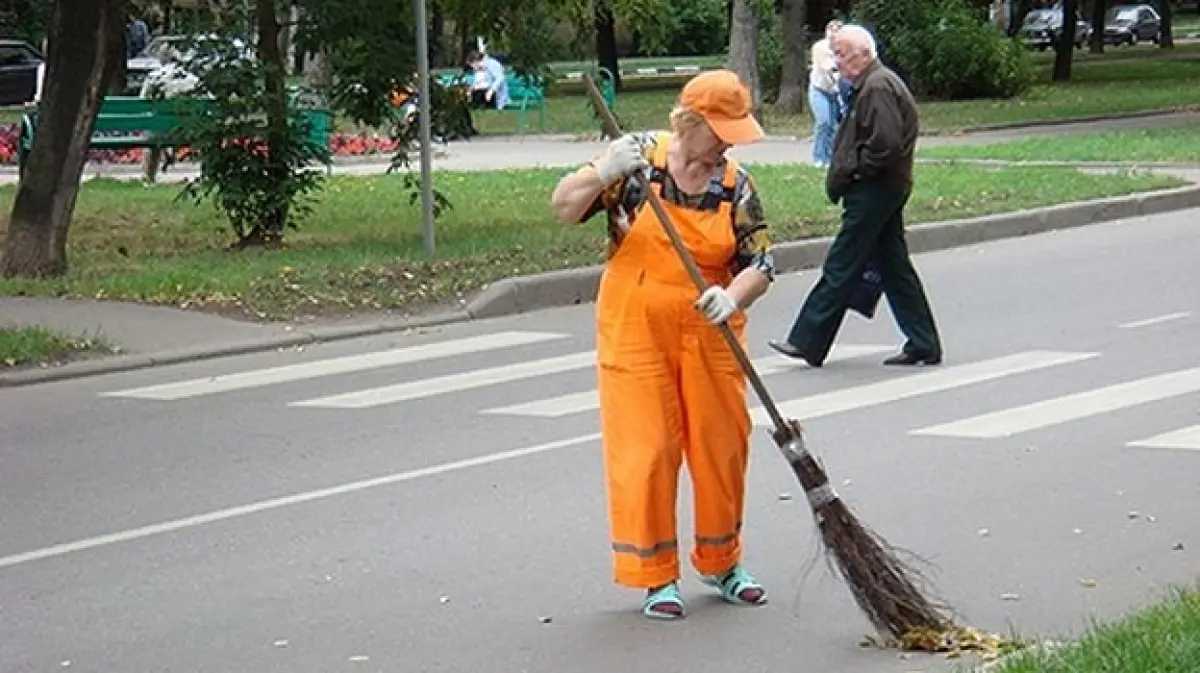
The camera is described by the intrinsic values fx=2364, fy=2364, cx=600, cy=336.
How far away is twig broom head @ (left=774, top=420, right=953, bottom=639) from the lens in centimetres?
676

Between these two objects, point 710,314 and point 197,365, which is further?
point 197,365

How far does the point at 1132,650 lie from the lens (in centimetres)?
590

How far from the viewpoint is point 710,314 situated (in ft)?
22.6

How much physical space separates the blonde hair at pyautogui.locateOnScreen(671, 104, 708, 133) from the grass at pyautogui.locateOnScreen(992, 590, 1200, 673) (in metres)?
1.87

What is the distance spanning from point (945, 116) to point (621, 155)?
1180 inches

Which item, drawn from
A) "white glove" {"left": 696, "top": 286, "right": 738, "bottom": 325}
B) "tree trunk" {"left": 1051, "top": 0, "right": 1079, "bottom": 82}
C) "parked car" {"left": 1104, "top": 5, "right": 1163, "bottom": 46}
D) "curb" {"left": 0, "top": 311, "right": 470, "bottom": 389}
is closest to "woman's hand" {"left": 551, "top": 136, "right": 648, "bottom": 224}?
"white glove" {"left": 696, "top": 286, "right": 738, "bottom": 325}

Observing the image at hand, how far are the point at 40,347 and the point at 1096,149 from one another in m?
16.0

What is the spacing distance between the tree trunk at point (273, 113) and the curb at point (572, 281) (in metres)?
3.12

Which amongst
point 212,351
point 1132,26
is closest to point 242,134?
point 212,351

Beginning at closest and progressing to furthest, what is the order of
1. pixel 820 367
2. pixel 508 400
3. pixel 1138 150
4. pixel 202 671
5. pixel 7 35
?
pixel 202 671 → pixel 508 400 → pixel 820 367 → pixel 1138 150 → pixel 7 35

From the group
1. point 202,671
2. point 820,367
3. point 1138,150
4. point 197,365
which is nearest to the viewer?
point 202,671

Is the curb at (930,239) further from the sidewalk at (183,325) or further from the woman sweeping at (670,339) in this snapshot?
the woman sweeping at (670,339)

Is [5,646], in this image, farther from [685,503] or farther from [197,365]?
[197,365]

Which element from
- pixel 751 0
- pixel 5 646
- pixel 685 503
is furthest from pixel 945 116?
pixel 5 646
